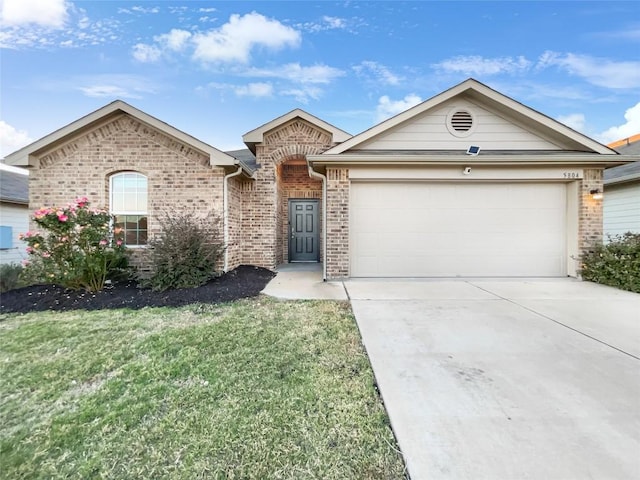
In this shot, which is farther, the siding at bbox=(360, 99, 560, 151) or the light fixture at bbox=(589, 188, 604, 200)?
the siding at bbox=(360, 99, 560, 151)

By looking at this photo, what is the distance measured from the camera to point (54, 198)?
7.57 m

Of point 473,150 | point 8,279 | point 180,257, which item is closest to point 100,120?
point 180,257

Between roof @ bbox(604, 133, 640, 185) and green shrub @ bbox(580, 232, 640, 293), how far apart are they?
2.05 metres

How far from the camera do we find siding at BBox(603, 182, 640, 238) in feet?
29.8

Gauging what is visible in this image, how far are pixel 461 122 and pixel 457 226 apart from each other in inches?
111

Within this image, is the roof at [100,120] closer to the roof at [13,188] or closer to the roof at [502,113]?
the roof at [502,113]

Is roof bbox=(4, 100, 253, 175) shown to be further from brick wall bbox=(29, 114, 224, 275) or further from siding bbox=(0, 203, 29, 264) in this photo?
siding bbox=(0, 203, 29, 264)

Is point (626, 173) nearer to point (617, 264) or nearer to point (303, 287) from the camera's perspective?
point (617, 264)

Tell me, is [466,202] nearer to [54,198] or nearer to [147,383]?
[147,383]

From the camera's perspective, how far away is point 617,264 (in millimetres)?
6676

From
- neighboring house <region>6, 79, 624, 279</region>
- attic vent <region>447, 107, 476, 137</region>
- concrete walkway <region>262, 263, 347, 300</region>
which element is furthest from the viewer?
attic vent <region>447, 107, 476, 137</region>

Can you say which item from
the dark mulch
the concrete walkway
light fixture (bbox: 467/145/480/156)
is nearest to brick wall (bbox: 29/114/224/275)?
the dark mulch

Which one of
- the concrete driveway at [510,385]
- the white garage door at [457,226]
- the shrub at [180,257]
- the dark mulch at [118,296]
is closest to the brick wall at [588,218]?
the white garage door at [457,226]

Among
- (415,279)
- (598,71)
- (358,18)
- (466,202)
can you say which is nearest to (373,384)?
(415,279)
